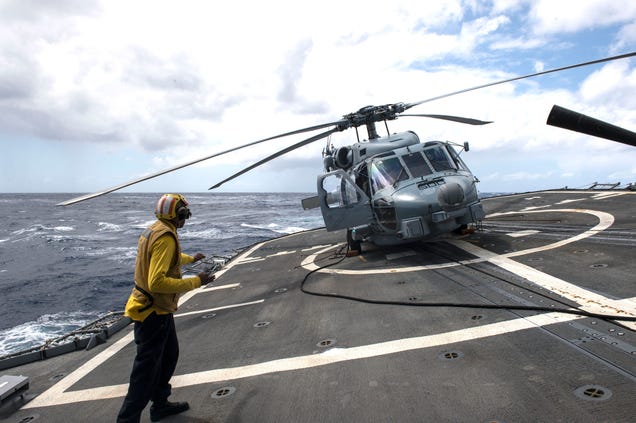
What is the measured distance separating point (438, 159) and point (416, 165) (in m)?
0.68

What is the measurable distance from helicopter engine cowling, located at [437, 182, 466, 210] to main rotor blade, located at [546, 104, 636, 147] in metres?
7.22

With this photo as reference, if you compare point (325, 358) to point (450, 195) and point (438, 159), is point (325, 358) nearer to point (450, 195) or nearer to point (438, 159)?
point (450, 195)

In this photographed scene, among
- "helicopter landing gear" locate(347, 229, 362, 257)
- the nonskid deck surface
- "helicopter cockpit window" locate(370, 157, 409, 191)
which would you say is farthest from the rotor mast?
the nonskid deck surface

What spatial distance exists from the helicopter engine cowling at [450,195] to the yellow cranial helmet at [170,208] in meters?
6.45

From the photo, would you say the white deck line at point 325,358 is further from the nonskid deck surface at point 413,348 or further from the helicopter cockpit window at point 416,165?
the helicopter cockpit window at point 416,165

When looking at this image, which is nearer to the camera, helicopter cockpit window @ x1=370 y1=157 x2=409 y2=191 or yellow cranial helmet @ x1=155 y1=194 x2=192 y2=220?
yellow cranial helmet @ x1=155 y1=194 x2=192 y2=220

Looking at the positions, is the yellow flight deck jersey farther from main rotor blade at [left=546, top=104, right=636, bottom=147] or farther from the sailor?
main rotor blade at [left=546, top=104, right=636, bottom=147]

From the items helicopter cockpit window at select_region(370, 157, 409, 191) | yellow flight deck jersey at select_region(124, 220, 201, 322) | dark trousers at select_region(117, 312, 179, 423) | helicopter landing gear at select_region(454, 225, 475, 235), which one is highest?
helicopter cockpit window at select_region(370, 157, 409, 191)

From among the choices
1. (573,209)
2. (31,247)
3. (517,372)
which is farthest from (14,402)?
(31,247)

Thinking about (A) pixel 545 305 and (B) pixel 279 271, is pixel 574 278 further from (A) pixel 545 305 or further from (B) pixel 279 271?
(B) pixel 279 271

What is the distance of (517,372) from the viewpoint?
3.86 metres

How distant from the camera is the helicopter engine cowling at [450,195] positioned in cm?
897

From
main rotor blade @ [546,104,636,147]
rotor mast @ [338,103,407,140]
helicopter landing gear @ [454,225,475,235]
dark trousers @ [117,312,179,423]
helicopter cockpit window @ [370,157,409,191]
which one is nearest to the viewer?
main rotor blade @ [546,104,636,147]

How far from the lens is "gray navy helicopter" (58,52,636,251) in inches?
361
